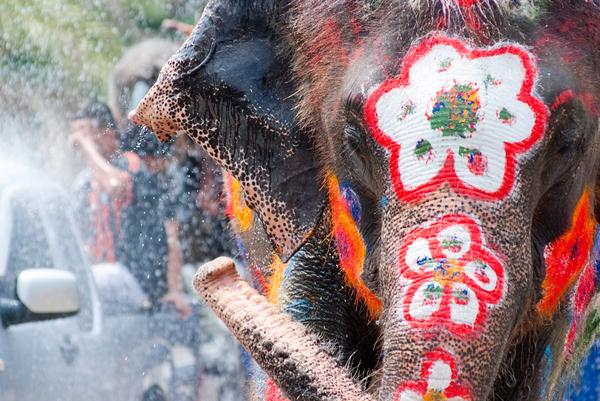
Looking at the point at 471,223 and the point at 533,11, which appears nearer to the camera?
the point at 471,223

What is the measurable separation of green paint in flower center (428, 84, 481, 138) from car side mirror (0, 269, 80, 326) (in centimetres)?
223

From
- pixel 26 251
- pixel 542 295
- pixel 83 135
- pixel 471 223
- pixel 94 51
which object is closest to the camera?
pixel 471 223

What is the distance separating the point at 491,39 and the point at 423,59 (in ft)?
0.50

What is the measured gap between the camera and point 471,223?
2.63 metres

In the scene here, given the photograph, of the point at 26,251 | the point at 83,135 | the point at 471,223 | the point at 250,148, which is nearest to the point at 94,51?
the point at 83,135

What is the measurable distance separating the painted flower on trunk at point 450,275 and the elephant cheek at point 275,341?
0.74ft

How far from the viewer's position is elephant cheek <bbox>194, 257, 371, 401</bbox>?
2664 millimetres

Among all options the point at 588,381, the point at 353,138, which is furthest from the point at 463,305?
the point at 588,381

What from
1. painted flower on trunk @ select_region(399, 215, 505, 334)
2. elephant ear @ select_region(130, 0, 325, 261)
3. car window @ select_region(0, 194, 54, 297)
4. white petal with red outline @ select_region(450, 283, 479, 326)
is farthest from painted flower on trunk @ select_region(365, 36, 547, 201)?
car window @ select_region(0, 194, 54, 297)

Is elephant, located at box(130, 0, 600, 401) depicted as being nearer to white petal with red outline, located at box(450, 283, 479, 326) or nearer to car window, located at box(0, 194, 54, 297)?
white petal with red outline, located at box(450, 283, 479, 326)

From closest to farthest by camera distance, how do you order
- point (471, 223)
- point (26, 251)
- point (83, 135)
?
1. point (471, 223)
2. point (26, 251)
3. point (83, 135)

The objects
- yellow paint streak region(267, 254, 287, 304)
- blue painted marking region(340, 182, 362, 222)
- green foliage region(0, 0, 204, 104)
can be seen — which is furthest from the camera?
green foliage region(0, 0, 204, 104)

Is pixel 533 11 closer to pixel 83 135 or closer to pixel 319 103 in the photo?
pixel 319 103

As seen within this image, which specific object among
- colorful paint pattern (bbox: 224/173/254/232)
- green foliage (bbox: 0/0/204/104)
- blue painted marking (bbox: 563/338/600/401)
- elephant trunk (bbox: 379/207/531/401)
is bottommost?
green foliage (bbox: 0/0/204/104)
